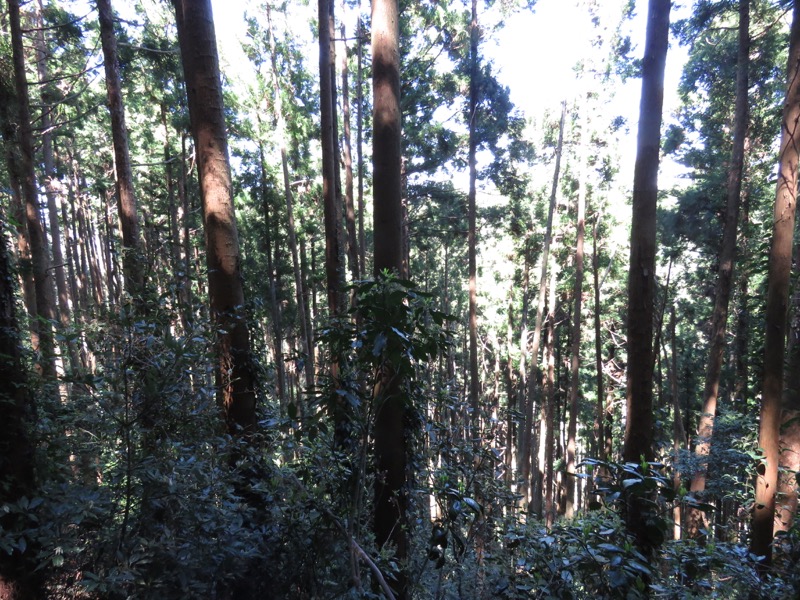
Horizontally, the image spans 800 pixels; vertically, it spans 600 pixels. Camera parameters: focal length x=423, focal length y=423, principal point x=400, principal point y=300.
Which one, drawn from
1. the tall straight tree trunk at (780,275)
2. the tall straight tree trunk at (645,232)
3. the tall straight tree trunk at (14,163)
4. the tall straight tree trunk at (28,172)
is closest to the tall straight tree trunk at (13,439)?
the tall straight tree trunk at (645,232)

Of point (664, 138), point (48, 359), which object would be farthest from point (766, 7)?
point (48, 359)

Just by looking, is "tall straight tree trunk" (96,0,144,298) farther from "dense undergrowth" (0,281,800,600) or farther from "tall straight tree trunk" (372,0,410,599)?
"tall straight tree trunk" (372,0,410,599)

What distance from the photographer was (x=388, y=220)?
4.02m

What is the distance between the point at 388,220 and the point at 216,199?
166 centimetres

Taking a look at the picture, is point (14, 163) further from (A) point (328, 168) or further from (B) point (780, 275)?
(B) point (780, 275)

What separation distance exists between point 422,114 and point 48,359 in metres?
13.9

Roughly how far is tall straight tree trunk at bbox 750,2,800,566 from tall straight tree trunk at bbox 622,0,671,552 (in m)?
1.35

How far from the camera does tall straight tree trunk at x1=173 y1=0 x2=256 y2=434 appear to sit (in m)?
3.90

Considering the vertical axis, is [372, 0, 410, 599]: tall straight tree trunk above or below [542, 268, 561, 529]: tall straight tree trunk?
above

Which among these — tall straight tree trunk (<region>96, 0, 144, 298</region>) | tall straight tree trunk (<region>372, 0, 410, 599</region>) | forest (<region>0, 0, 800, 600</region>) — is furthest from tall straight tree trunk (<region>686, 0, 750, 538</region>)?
tall straight tree trunk (<region>96, 0, 144, 298</region>)

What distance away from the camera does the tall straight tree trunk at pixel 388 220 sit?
3828 millimetres

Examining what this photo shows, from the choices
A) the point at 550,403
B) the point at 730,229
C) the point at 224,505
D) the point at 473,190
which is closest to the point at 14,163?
the point at 224,505

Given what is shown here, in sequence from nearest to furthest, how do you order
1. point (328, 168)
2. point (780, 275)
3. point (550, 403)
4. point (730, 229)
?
point (780, 275) < point (328, 168) < point (730, 229) < point (550, 403)

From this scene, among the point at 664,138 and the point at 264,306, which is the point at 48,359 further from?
the point at 664,138
